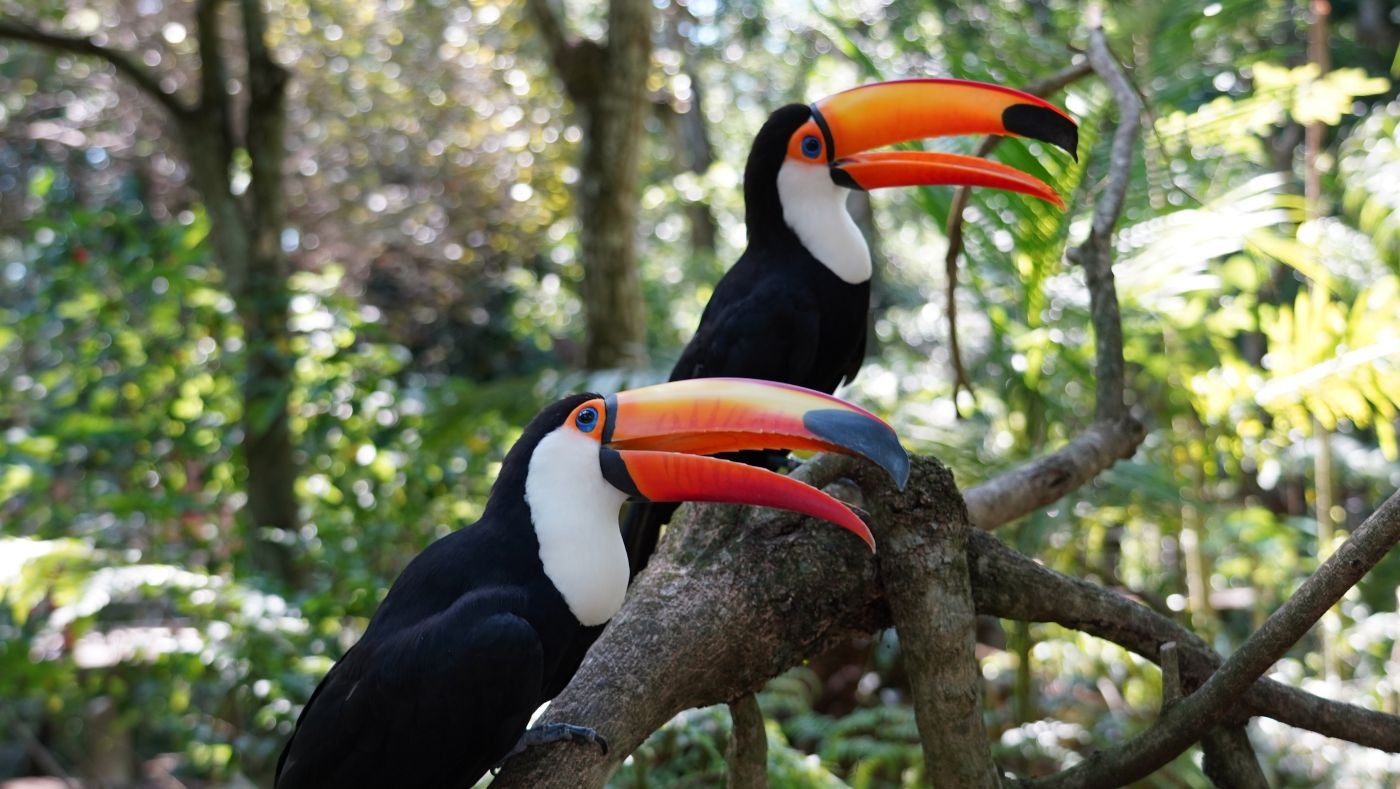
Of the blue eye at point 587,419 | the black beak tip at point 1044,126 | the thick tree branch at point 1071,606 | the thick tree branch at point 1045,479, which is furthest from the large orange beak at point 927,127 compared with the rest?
the blue eye at point 587,419

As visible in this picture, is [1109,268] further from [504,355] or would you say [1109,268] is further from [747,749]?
[504,355]

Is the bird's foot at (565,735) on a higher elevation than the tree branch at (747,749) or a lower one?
higher

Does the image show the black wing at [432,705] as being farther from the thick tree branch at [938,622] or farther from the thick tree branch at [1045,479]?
the thick tree branch at [1045,479]

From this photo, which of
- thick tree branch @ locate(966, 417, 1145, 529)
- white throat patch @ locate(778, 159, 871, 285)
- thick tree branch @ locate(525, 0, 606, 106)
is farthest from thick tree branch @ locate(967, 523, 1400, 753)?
thick tree branch @ locate(525, 0, 606, 106)

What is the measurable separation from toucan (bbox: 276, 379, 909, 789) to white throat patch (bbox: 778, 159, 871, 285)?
95 centimetres

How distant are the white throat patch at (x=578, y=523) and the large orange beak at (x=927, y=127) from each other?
0.95 metres

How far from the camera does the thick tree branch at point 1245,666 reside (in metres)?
1.60

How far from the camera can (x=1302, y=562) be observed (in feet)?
18.0

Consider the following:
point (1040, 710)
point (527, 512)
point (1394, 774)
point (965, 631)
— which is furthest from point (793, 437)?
point (1040, 710)

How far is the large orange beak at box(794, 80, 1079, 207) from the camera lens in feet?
7.11

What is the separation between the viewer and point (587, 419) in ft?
6.61

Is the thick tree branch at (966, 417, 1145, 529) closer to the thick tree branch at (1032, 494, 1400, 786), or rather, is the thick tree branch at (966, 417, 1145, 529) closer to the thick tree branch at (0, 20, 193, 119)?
the thick tree branch at (1032, 494, 1400, 786)

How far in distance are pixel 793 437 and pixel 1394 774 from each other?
141 inches

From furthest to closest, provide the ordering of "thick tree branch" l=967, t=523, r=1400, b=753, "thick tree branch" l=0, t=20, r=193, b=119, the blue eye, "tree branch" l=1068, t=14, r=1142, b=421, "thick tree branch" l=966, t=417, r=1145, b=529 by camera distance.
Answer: "thick tree branch" l=0, t=20, r=193, b=119 → "tree branch" l=1068, t=14, r=1142, b=421 → "thick tree branch" l=966, t=417, r=1145, b=529 → the blue eye → "thick tree branch" l=967, t=523, r=1400, b=753
